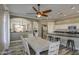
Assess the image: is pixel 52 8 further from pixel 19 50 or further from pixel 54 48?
pixel 19 50

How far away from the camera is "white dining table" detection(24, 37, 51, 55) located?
182cm

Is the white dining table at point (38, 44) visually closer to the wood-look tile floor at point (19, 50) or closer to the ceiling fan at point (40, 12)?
the wood-look tile floor at point (19, 50)

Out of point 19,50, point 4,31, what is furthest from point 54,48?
point 4,31

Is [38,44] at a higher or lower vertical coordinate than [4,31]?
lower

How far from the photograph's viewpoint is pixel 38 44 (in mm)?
1845

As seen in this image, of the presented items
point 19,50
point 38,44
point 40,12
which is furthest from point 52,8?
point 19,50

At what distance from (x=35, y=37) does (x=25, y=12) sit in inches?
19.4

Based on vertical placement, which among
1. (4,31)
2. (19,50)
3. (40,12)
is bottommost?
(19,50)

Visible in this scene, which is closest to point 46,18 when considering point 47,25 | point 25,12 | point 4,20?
point 47,25

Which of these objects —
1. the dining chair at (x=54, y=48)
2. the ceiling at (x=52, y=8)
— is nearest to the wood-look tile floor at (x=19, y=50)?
the dining chair at (x=54, y=48)

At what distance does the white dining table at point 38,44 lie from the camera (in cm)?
182

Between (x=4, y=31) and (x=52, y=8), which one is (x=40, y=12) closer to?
(x=52, y=8)

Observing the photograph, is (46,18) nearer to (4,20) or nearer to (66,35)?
(66,35)

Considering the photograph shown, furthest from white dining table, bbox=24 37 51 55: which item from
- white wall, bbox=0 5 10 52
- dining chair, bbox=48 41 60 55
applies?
white wall, bbox=0 5 10 52
